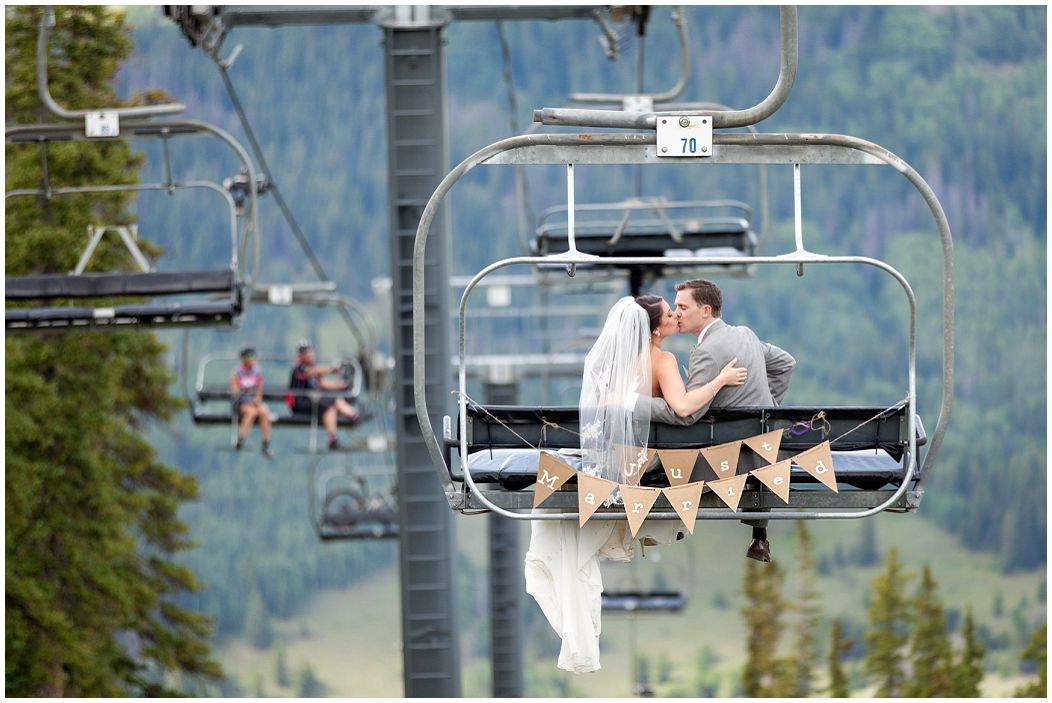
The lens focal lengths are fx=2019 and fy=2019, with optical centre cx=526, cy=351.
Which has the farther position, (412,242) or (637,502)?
(412,242)

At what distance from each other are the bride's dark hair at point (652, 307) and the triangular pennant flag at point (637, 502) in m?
0.68

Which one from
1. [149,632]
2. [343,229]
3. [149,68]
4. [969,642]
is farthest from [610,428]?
[149,68]

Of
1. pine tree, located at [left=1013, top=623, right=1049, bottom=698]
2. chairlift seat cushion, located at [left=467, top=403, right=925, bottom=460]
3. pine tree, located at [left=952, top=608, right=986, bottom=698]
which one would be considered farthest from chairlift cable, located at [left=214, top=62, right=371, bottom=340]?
pine tree, located at [left=952, top=608, right=986, bottom=698]

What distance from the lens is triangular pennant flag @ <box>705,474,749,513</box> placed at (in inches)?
277

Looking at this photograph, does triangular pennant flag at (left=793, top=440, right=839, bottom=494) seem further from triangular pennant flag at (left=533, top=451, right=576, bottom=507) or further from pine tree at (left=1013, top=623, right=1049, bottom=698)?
pine tree at (left=1013, top=623, right=1049, bottom=698)

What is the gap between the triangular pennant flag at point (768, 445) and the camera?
23.3 feet

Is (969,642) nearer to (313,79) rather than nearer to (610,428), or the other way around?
(610,428)

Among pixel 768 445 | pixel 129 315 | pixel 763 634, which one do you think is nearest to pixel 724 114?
pixel 768 445

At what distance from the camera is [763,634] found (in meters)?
43.1

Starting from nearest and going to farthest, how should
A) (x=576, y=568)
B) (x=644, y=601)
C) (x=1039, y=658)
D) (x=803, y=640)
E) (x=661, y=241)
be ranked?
(x=576, y=568) → (x=661, y=241) → (x=644, y=601) → (x=1039, y=658) → (x=803, y=640)

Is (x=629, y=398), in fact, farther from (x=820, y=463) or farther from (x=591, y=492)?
(x=820, y=463)

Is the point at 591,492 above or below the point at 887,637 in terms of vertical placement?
above

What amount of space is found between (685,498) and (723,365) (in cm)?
54

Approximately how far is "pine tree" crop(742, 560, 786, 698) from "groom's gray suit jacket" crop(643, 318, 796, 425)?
1352 inches
